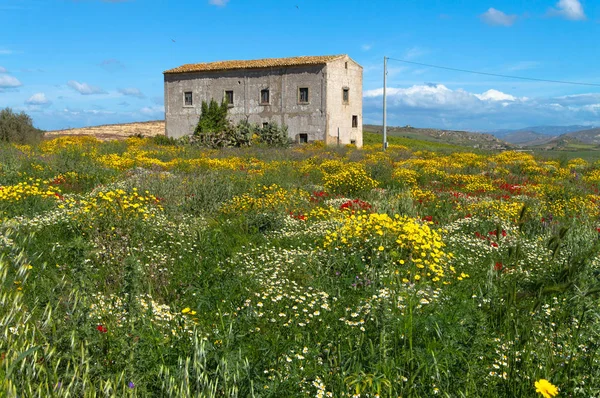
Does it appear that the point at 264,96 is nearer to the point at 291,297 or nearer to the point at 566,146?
the point at 291,297

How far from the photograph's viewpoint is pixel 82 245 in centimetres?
454

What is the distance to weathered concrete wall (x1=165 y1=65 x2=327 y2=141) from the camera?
34781mm

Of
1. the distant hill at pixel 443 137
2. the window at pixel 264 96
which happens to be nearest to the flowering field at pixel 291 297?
the window at pixel 264 96

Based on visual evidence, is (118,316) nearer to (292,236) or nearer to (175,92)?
(292,236)

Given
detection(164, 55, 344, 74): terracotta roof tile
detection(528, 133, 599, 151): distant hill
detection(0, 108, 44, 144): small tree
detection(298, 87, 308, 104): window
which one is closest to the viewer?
detection(0, 108, 44, 144): small tree

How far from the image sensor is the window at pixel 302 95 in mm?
35094

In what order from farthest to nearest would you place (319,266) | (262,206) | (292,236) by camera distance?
(262,206) < (292,236) < (319,266)

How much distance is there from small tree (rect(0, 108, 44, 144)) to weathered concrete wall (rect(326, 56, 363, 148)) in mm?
19082

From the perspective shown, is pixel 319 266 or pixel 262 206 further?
pixel 262 206

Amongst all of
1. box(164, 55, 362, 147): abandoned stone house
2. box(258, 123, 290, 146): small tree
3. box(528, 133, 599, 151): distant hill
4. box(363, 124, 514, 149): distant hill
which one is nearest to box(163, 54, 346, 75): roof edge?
box(164, 55, 362, 147): abandoned stone house

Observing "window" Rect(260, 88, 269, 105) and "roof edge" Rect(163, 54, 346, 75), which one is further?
"window" Rect(260, 88, 269, 105)

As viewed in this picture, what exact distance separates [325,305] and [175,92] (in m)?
37.9

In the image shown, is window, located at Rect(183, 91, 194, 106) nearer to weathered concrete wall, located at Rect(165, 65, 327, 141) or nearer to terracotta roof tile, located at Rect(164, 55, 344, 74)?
weathered concrete wall, located at Rect(165, 65, 327, 141)

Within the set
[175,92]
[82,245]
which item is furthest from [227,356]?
[175,92]
